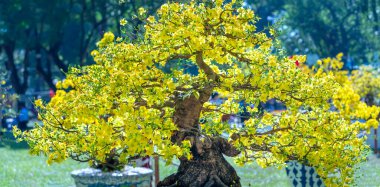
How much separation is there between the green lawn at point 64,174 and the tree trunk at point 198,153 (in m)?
3.55

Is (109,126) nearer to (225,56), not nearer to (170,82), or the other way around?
(170,82)

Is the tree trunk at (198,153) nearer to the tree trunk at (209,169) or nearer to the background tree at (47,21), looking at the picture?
the tree trunk at (209,169)

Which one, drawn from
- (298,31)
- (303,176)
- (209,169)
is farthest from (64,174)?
(298,31)

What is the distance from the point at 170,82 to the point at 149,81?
0.47 m

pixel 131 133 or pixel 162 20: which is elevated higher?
pixel 162 20

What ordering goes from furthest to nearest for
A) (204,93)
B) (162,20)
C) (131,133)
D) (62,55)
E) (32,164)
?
(62,55), (32,164), (204,93), (162,20), (131,133)

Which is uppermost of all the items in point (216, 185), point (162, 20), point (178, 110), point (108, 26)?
point (108, 26)

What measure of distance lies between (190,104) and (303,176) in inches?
91.5

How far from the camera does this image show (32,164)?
61.4ft

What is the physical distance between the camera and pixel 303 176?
10.6 metres

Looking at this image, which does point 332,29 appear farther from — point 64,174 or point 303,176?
point 303,176

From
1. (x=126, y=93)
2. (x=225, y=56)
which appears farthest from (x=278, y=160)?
(x=126, y=93)

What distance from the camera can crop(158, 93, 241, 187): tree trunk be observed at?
909cm

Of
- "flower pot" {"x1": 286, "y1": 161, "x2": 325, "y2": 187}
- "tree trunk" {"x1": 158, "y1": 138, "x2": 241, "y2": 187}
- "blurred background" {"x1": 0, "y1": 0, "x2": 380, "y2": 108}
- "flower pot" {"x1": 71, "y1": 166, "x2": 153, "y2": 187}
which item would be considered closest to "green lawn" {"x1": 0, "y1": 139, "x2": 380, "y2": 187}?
"flower pot" {"x1": 286, "y1": 161, "x2": 325, "y2": 187}
